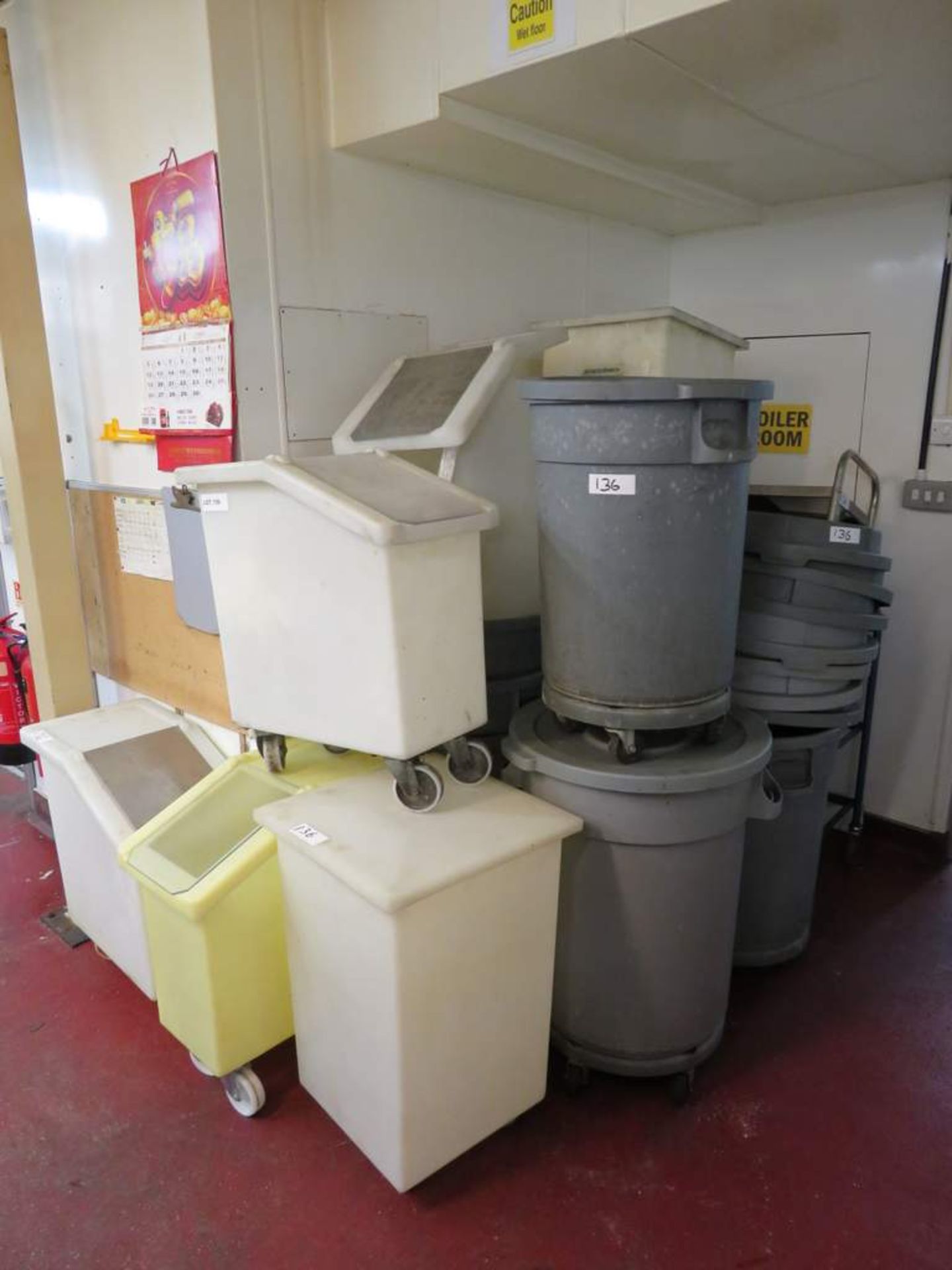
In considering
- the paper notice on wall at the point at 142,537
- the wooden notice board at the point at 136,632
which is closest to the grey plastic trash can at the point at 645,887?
the wooden notice board at the point at 136,632

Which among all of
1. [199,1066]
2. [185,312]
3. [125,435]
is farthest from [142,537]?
[199,1066]

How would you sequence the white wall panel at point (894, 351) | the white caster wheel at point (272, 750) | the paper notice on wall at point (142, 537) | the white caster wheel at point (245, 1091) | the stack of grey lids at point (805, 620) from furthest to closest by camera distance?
1. the white wall panel at point (894, 351)
2. the paper notice on wall at point (142, 537)
3. the stack of grey lids at point (805, 620)
4. the white caster wheel at point (272, 750)
5. the white caster wheel at point (245, 1091)

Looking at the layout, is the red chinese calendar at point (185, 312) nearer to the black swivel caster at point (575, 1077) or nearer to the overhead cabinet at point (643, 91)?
the overhead cabinet at point (643, 91)

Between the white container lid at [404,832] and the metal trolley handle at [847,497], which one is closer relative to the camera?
the white container lid at [404,832]

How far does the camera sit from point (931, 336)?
2.67 m

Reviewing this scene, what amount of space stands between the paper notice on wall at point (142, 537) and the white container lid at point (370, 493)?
2.26 ft

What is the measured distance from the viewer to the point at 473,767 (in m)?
1.81

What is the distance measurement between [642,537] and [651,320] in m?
0.73

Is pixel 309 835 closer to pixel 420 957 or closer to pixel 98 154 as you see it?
pixel 420 957

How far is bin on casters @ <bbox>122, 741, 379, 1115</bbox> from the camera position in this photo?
5.79 ft

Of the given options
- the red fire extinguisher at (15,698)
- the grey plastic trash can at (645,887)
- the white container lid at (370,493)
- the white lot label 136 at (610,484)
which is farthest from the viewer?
the red fire extinguisher at (15,698)

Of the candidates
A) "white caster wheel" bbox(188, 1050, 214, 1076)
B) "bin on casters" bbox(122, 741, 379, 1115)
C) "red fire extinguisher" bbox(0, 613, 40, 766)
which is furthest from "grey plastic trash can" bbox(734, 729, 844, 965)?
"red fire extinguisher" bbox(0, 613, 40, 766)

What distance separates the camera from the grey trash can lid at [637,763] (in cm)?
166

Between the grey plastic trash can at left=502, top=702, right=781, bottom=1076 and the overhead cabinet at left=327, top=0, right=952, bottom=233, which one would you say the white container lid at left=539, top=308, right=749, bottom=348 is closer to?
the overhead cabinet at left=327, top=0, right=952, bottom=233
